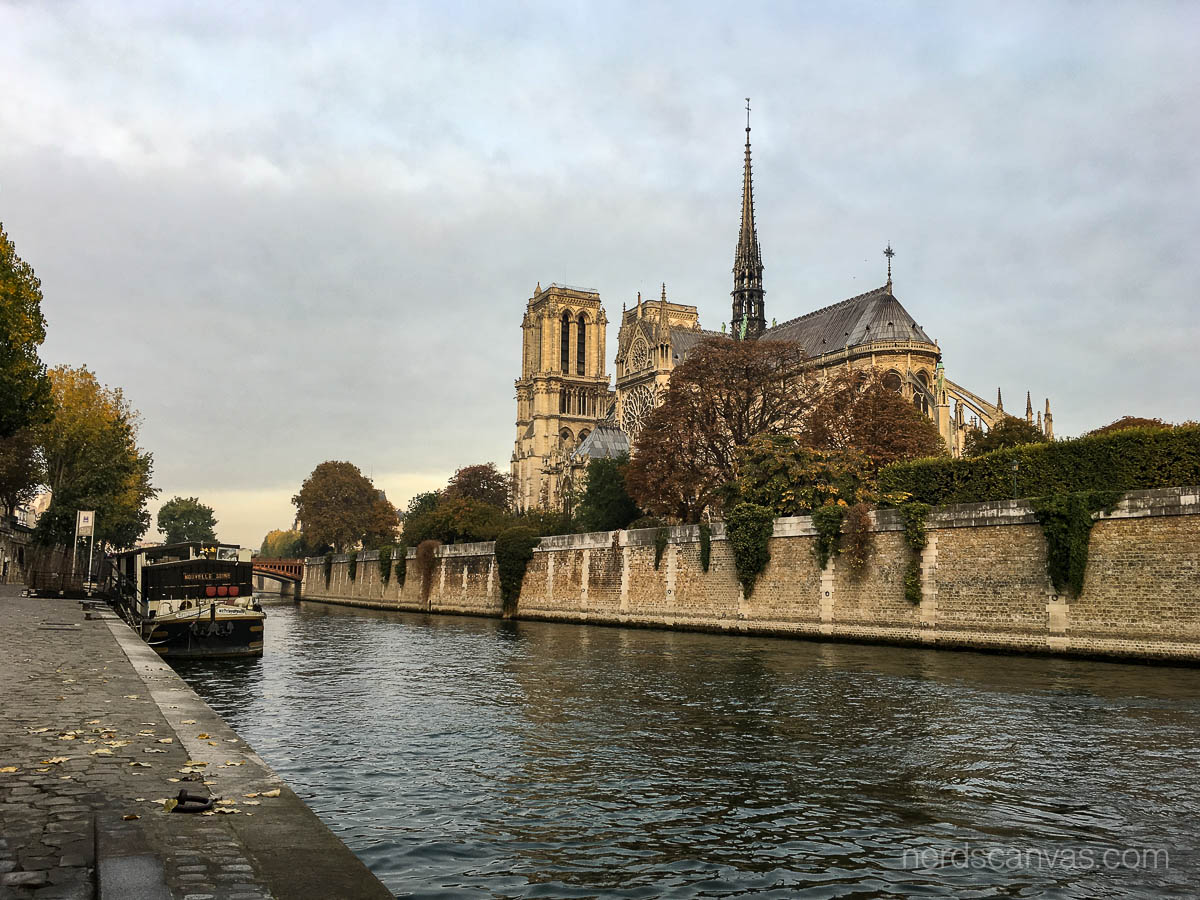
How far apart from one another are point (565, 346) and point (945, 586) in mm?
98144

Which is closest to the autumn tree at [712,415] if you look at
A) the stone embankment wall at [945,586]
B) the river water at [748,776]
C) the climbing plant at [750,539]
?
the stone embankment wall at [945,586]


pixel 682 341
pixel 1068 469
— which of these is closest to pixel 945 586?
pixel 1068 469

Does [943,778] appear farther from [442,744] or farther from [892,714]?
[442,744]

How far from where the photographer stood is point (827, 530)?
1270 inches

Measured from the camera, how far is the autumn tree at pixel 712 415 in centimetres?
4478

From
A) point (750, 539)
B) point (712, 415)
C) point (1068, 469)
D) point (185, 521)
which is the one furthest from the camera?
point (185, 521)

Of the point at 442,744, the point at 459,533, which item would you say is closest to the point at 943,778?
the point at 442,744

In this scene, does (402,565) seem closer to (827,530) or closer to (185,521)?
(827,530)

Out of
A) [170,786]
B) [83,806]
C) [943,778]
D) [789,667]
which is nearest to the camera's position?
[83,806]

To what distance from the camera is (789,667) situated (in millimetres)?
23547

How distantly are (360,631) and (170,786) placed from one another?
3403cm

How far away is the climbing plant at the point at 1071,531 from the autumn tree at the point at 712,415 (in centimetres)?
1949

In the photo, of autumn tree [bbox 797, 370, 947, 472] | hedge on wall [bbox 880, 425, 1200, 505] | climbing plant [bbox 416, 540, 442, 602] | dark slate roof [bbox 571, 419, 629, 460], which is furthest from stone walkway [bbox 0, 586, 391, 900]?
dark slate roof [bbox 571, 419, 629, 460]

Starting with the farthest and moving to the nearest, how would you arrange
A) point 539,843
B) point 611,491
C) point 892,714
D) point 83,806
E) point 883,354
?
point 883,354 < point 611,491 < point 892,714 < point 539,843 < point 83,806
